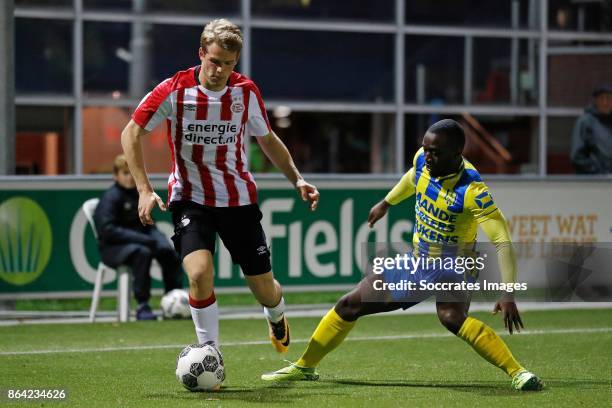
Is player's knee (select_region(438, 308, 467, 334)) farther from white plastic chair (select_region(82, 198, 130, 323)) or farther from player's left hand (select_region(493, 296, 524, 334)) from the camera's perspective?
white plastic chair (select_region(82, 198, 130, 323))

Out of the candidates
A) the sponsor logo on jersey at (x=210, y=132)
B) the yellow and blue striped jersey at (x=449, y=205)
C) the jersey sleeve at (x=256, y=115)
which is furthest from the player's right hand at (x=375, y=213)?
the sponsor logo on jersey at (x=210, y=132)

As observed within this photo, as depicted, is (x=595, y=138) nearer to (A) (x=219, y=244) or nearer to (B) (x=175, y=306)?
(A) (x=219, y=244)

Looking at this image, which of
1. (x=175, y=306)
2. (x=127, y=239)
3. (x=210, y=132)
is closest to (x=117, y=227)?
(x=127, y=239)

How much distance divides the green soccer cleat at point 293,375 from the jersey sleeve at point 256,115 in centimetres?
144

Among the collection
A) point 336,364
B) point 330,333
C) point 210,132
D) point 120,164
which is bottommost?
point 336,364

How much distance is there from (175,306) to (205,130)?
16.4 ft

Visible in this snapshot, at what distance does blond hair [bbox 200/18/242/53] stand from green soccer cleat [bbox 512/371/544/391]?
2.46 metres

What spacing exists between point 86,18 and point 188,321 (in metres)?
5.65

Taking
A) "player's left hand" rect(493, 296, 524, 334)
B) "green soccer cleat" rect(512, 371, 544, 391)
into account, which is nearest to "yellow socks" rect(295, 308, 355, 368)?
"green soccer cleat" rect(512, 371, 544, 391)

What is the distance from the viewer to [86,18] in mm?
16938

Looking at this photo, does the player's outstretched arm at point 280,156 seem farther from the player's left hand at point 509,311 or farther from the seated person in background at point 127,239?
the seated person in background at point 127,239

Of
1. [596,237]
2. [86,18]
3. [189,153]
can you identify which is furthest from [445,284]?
[86,18]

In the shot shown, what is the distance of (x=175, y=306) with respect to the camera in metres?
12.8

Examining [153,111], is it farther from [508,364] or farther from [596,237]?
[596,237]
